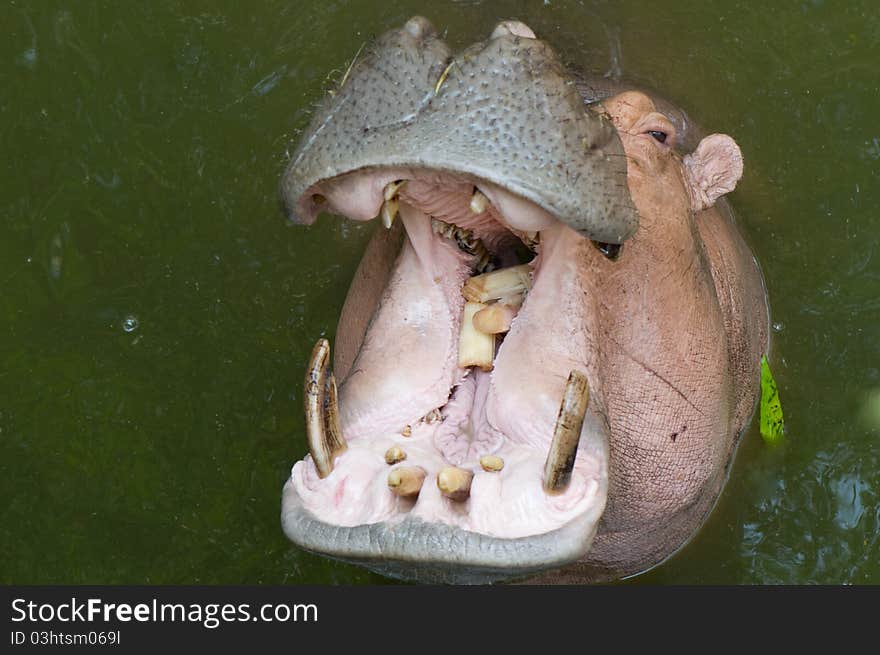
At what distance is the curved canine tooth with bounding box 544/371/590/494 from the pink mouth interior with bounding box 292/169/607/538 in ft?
0.16

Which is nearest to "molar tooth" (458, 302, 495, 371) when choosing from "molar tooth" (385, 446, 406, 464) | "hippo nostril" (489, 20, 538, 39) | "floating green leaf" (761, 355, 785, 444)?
"molar tooth" (385, 446, 406, 464)

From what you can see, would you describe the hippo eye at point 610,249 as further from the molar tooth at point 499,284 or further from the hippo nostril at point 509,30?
the hippo nostril at point 509,30

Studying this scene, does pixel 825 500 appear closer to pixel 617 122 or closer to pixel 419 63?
pixel 617 122

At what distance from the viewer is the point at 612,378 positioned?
353 centimetres

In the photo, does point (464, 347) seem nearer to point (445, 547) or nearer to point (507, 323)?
point (507, 323)

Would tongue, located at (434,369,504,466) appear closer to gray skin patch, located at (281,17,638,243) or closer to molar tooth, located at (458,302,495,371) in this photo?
molar tooth, located at (458,302,495,371)

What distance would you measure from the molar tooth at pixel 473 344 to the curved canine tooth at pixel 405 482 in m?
0.50

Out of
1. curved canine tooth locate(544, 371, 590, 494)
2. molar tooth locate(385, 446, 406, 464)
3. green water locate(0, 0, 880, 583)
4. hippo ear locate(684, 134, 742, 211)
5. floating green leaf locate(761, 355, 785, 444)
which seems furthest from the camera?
green water locate(0, 0, 880, 583)

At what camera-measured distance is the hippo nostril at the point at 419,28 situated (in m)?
3.02

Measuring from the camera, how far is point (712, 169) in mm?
3873

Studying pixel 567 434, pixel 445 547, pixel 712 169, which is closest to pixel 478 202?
pixel 567 434

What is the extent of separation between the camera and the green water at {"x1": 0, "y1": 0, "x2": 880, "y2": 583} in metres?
4.82

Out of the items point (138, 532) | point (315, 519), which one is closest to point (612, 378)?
point (315, 519)

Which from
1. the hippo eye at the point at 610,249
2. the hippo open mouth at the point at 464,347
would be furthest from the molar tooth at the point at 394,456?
the hippo eye at the point at 610,249
